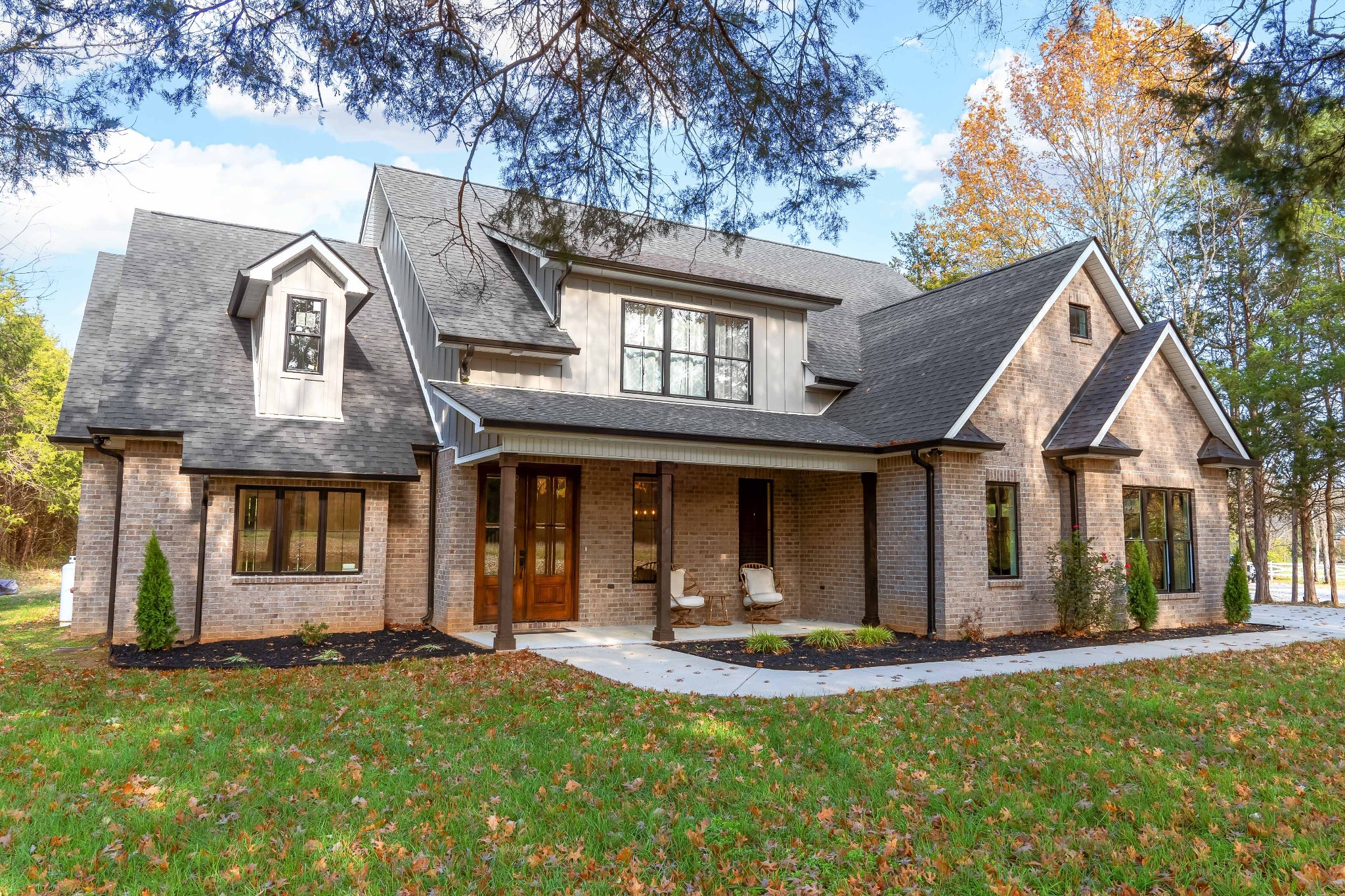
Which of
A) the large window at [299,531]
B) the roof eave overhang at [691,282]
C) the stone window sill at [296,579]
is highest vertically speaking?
the roof eave overhang at [691,282]

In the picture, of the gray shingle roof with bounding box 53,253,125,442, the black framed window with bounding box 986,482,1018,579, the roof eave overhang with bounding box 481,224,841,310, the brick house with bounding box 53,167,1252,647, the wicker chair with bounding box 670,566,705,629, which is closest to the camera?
the brick house with bounding box 53,167,1252,647

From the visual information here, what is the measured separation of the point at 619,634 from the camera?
13.0m

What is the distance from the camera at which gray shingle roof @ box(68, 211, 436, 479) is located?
12.0 meters

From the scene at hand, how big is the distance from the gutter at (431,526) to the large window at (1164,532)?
1149 cm

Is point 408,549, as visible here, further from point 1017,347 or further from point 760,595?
point 1017,347

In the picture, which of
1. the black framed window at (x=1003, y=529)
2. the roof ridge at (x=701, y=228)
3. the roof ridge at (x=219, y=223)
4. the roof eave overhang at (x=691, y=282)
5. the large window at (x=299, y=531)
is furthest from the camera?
the roof ridge at (x=219, y=223)

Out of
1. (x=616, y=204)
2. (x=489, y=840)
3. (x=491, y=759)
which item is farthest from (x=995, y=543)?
(x=489, y=840)

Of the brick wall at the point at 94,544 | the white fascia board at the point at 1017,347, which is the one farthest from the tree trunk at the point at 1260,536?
the brick wall at the point at 94,544

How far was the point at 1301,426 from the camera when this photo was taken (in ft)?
67.4

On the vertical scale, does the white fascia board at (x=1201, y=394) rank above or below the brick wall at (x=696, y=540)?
above

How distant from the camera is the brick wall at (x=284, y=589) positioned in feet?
39.1

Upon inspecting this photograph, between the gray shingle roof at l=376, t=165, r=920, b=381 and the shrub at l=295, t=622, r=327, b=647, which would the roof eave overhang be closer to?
the gray shingle roof at l=376, t=165, r=920, b=381

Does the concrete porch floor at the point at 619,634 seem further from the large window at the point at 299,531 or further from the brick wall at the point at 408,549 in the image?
the large window at the point at 299,531

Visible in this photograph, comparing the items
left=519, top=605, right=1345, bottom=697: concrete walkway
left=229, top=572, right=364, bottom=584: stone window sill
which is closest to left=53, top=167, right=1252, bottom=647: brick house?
left=229, top=572, right=364, bottom=584: stone window sill
